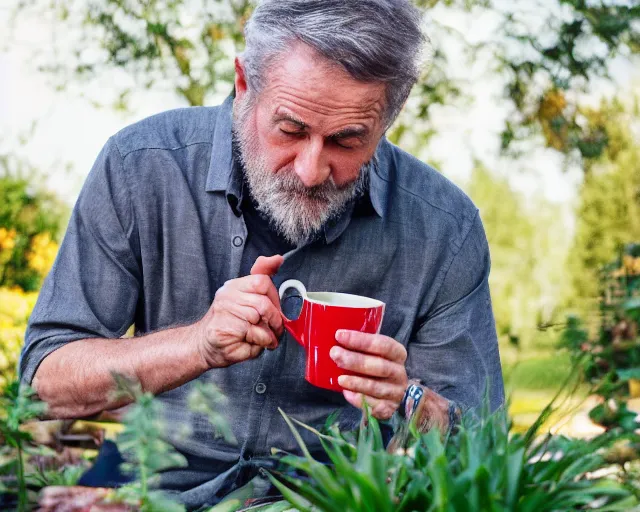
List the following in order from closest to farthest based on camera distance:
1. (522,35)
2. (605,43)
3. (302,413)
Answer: (302,413)
(605,43)
(522,35)

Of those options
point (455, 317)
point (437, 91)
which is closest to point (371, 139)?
point (455, 317)

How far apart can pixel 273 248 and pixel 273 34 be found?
24.1 inches

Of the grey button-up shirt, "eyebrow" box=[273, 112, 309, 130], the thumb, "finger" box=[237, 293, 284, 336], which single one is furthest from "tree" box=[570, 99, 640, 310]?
"finger" box=[237, 293, 284, 336]

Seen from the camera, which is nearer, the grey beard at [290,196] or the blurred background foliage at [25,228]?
the grey beard at [290,196]

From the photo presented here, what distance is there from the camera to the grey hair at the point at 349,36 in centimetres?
208

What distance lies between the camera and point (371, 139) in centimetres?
224

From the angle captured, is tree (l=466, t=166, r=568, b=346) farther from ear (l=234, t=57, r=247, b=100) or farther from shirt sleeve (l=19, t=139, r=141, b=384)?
shirt sleeve (l=19, t=139, r=141, b=384)

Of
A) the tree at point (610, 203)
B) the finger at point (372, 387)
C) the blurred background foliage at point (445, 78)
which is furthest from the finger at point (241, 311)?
the tree at point (610, 203)

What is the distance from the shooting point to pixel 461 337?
248 centimetres

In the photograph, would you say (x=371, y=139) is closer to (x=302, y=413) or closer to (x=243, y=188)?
(x=243, y=188)

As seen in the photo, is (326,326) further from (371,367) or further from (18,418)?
(18,418)

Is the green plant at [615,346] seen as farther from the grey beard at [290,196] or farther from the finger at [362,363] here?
the grey beard at [290,196]

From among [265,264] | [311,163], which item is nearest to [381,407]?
[265,264]

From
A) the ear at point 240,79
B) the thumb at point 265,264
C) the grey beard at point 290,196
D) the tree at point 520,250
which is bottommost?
the tree at point 520,250
